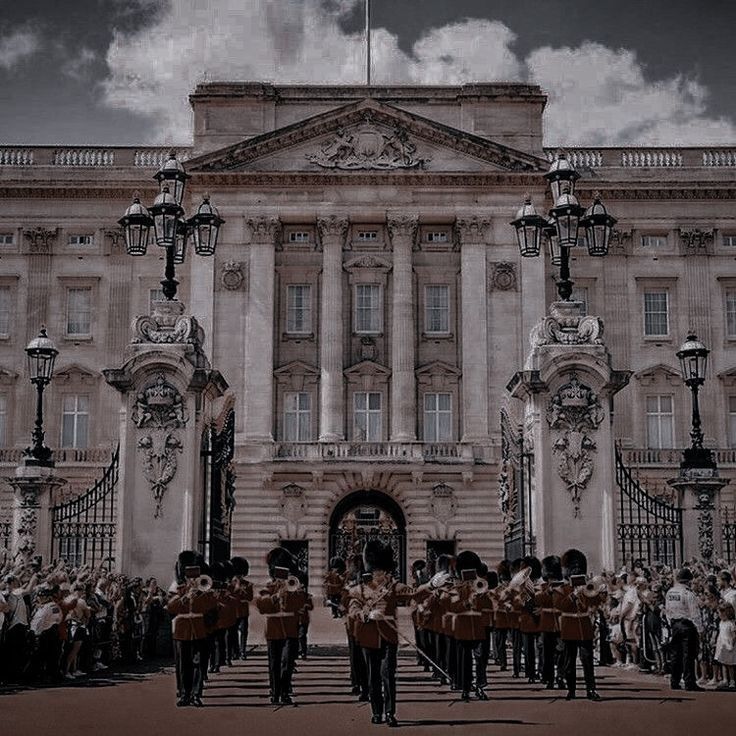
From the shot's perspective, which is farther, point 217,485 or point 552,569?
point 217,485

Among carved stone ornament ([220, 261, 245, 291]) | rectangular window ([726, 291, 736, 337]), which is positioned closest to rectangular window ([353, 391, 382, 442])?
carved stone ornament ([220, 261, 245, 291])

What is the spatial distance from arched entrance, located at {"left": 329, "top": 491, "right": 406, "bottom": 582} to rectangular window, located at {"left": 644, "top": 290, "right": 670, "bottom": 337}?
42.6ft

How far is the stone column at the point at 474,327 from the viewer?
5097 cm

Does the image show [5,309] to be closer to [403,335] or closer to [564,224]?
[403,335]

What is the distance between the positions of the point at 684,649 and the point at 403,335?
3461cm

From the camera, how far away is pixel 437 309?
52.9 meters

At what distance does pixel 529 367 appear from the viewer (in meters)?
21.1

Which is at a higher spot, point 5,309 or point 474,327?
point 5,309

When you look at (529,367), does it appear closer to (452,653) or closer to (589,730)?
(452,653)

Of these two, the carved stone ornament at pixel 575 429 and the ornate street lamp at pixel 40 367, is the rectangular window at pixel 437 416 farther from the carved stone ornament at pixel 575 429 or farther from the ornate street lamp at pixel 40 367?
the carved stone ornament at pixel 575 429

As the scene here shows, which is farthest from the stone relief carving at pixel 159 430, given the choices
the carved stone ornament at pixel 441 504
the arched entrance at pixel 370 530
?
the carved stone ornament at pixel 441 504

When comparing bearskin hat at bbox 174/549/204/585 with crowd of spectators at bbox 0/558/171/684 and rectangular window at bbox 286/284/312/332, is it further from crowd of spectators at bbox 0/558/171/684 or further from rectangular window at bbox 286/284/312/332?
rectangular window at bbox 286/284/312/332

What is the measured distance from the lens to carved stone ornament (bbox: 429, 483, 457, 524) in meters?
48.9

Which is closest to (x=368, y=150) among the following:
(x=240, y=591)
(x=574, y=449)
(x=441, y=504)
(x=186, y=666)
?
(x=441, y=504)
